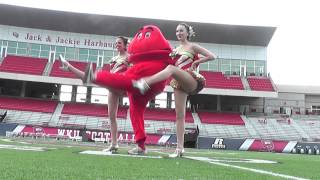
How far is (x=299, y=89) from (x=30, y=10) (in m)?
25.6

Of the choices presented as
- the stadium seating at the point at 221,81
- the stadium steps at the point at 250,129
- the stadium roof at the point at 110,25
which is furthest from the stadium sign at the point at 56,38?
the stadium steps at the point at 250,129

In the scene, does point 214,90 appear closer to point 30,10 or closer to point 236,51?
point 236,51

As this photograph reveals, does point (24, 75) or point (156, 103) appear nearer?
point (24, 75)

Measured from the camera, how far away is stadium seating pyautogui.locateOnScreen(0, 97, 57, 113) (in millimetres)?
31609

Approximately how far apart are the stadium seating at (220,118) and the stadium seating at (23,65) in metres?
13.7

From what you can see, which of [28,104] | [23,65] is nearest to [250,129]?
[28,104]

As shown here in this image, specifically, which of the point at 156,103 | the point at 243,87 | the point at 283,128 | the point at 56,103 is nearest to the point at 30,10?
the point at 56,103

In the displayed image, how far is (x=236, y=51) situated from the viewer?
37.5 m

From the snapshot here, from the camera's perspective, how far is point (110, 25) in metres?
35.2

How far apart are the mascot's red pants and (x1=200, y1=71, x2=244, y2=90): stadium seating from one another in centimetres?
2872

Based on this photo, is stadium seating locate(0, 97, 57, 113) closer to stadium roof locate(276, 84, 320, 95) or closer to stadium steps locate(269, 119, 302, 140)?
stadium steps locate(269, 119, 302, 140)

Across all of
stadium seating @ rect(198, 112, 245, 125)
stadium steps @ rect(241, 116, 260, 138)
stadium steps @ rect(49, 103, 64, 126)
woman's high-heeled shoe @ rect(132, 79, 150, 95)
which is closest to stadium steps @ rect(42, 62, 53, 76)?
stadium steps @ rect(49, 103, 64, 126)

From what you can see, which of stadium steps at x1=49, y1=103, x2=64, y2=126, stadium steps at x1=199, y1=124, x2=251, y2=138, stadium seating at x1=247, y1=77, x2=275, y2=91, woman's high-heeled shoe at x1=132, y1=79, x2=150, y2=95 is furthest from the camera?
stadium seating at x1=247, y1=77, x2=275, y2=91

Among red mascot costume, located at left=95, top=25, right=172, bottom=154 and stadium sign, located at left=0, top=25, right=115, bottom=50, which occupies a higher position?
stadium sign, located at left=0, top=25, right=115, bottom=50
